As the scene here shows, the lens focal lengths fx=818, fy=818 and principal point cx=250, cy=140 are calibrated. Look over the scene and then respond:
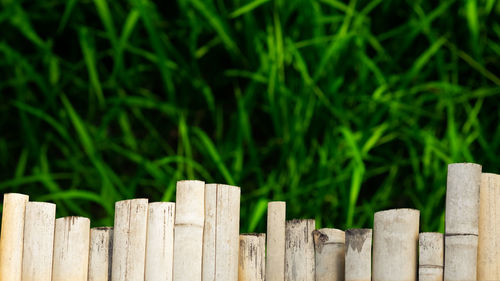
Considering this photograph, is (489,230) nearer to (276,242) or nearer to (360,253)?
(360,253)

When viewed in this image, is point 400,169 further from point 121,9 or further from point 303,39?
point 121,9

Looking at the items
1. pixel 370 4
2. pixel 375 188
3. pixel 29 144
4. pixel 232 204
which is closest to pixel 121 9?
pixel 29 144

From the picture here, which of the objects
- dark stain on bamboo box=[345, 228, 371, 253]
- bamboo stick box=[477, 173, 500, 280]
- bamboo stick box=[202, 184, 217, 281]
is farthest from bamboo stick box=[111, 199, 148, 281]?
bamboo stick box=[477, 173, 500, 280]

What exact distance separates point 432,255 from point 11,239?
31.8 inches

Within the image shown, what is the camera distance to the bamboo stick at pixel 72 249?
5.25 feet

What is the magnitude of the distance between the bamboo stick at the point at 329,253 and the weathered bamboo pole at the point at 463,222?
0.21m

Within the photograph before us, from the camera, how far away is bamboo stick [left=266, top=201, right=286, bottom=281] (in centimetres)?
162

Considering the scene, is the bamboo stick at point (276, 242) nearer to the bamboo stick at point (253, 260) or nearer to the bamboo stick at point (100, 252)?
the bamboo stick at point (253, 260)

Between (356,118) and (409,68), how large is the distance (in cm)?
29

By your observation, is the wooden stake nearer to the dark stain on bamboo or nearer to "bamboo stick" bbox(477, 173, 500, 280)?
"bamboo stick" bbox(477, 173, 500, 280)

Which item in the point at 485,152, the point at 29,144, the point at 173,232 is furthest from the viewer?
the point at 29,144

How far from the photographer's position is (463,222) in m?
1.50

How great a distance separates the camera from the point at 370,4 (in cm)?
235

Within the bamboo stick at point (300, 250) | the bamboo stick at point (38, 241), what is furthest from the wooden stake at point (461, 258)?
the bamboo stick at point (38, 241)
